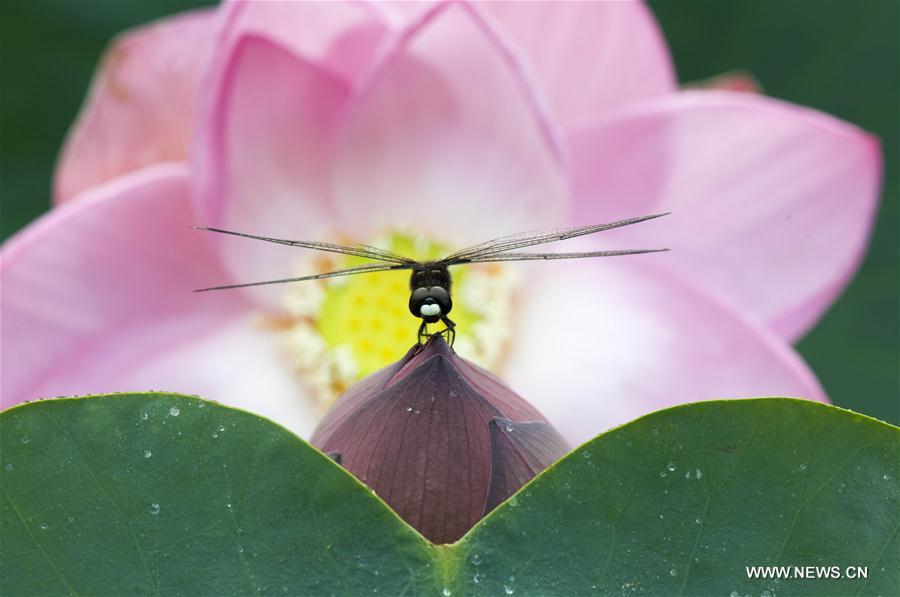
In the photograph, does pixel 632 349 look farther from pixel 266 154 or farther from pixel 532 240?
pixel 266 154

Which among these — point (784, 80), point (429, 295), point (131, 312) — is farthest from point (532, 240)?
point (784, 80)

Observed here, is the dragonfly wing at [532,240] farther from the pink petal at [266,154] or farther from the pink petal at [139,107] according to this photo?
the pink petal at [139,107]

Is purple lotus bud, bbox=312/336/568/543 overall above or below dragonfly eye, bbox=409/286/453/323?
below

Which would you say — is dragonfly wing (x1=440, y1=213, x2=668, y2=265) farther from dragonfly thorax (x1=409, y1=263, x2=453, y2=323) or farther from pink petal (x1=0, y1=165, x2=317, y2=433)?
pink petal (x1=0, y1=165, x2=317, y2=433)

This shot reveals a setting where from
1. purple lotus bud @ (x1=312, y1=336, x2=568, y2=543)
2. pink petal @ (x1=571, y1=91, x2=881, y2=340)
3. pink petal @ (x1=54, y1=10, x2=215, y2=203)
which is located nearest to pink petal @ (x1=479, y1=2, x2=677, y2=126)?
pink petal @ (x1=571, y1=91, x2=881, y2=340)

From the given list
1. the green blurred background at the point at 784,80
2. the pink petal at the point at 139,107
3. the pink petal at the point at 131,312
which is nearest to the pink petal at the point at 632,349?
the pink petal at the point at 131,312
